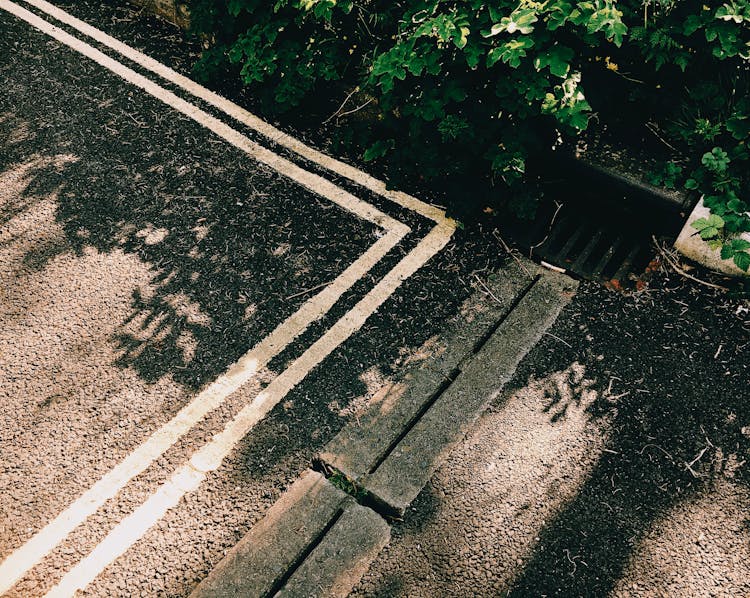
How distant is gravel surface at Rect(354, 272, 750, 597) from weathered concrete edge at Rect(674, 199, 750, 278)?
0.89 feet

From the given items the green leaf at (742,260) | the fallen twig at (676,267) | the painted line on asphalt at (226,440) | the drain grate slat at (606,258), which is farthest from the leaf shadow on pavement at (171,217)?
the green leaf at (742,260)

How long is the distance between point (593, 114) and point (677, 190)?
0.80 m

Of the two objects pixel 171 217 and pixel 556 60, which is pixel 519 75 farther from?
pixel 171 217

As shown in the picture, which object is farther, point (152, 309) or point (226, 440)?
point (152, 309)

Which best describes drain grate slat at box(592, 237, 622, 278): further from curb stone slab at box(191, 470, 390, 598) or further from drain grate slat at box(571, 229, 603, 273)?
curb stone slab at box(191, 470, 390, 598)

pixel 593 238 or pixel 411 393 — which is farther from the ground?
pixel 593 238

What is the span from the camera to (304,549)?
3.09 m

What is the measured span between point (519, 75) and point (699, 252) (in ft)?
6.07

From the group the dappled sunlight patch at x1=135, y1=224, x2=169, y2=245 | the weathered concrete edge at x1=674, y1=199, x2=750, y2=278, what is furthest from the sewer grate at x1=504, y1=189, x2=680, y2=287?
the dappled sunlight patch at x1=135, y1=224, x2=169, y2=245

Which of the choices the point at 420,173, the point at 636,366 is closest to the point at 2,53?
the point at 420,173

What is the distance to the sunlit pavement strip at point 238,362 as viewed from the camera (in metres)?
3.08

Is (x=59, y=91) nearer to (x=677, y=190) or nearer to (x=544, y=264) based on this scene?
(x=544, y=264)

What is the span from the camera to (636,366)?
3.79m

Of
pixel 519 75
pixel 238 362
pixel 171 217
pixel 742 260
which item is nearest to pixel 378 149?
pixel 519 75
